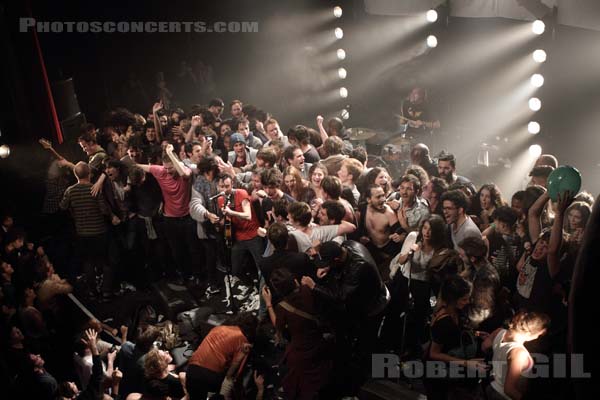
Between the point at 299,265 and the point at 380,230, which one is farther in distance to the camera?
the point at 380,230

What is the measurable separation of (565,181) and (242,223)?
2.74 meters

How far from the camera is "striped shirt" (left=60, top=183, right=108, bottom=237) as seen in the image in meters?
5.41

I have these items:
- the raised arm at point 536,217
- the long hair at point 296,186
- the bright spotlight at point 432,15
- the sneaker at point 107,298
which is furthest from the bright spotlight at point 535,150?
the sneaker at point 107,298

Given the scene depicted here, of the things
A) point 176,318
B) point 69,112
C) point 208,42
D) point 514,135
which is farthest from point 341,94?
point 176,318

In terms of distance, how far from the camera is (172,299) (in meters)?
5.61

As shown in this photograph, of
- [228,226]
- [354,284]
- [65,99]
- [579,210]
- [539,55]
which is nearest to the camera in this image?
[579,210]

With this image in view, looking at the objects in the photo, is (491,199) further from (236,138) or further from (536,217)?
(236,138)

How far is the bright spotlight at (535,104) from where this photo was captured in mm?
6535

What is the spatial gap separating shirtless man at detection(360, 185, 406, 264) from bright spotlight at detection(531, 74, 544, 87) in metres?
2.83

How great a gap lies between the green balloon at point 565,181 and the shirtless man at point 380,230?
51.2 inches

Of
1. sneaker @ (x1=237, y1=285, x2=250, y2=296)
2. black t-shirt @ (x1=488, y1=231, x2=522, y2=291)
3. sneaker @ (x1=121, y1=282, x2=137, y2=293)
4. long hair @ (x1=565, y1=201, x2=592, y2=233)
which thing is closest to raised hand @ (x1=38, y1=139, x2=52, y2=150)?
sneaker @ (x1=121, y1=282, x2=137, y2=293)

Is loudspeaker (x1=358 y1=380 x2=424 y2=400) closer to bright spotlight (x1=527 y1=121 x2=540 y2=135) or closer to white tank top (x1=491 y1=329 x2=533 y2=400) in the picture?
white tank top (x1=491 y1=329 x2=533 y2=400)

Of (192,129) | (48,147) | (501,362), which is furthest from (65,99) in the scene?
(501,362)

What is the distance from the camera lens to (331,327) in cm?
438
